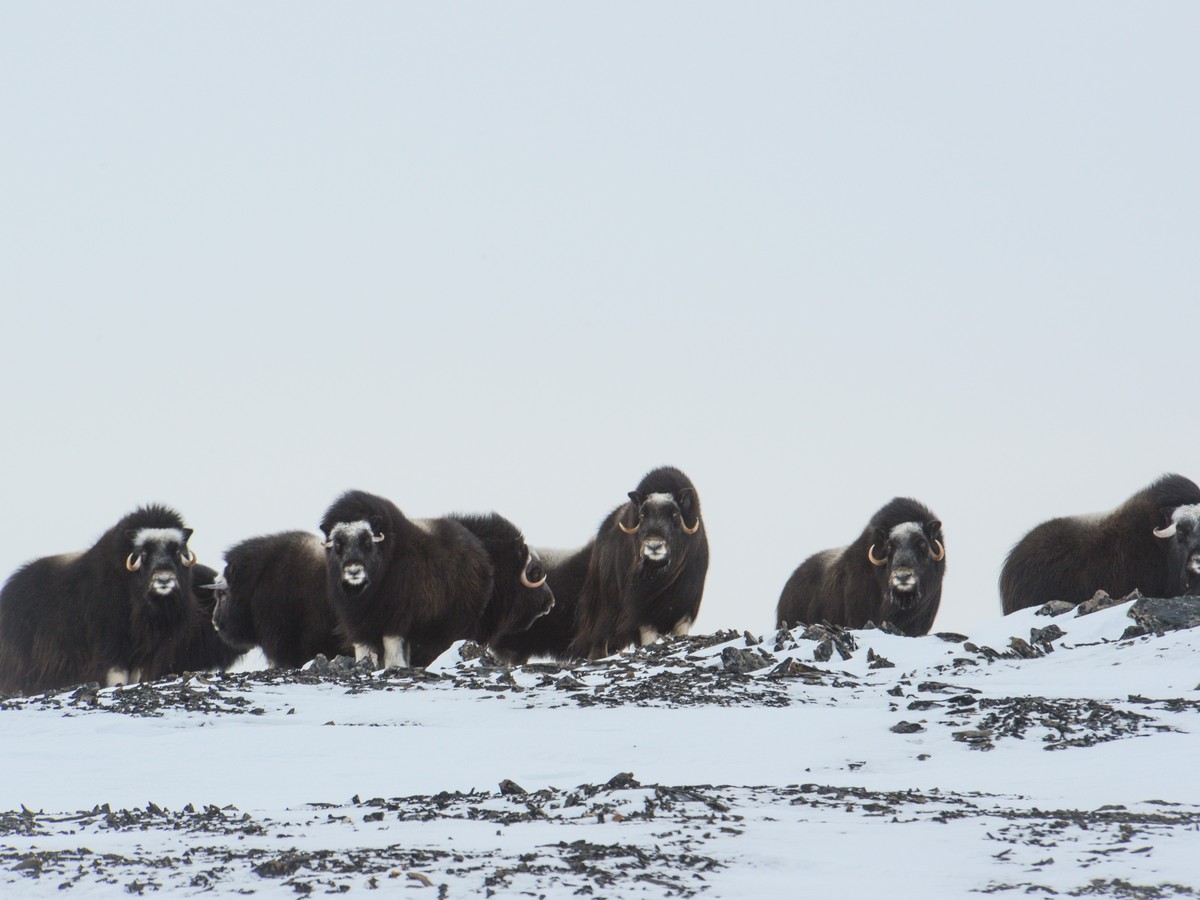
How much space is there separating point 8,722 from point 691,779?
3760 mm

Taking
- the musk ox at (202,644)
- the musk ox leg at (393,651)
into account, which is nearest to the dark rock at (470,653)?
the musk ox leg at (393,651)

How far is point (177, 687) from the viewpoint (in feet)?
27.8

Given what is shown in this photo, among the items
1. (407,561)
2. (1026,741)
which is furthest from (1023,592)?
(1026,741)

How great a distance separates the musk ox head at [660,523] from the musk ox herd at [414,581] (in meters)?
0.01

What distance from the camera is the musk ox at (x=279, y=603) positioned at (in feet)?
41.1

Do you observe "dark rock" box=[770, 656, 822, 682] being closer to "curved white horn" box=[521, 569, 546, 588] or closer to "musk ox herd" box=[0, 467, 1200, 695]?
"musk ox herd" box=[0, 467, 1200, 695]

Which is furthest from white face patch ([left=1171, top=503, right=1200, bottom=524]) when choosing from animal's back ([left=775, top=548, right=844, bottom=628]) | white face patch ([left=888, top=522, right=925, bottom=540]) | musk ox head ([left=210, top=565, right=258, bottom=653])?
musk ox head ([left=210, top=565, right=258, bottom=653])

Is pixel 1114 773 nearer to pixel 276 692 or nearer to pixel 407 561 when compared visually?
pixel 276 692

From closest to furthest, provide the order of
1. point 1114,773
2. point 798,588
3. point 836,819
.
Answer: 1. point 836,819
2. point 1114,773
3. point 798,588

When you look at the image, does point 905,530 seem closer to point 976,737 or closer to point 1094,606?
point 1094,606

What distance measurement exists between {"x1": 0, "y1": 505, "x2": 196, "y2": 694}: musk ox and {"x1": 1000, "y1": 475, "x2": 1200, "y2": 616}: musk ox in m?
7.22

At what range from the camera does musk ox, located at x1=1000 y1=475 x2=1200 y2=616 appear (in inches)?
488

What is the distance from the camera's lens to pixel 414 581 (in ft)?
38.8

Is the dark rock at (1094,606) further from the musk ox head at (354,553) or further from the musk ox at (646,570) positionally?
the musk ox head at (354,553)
